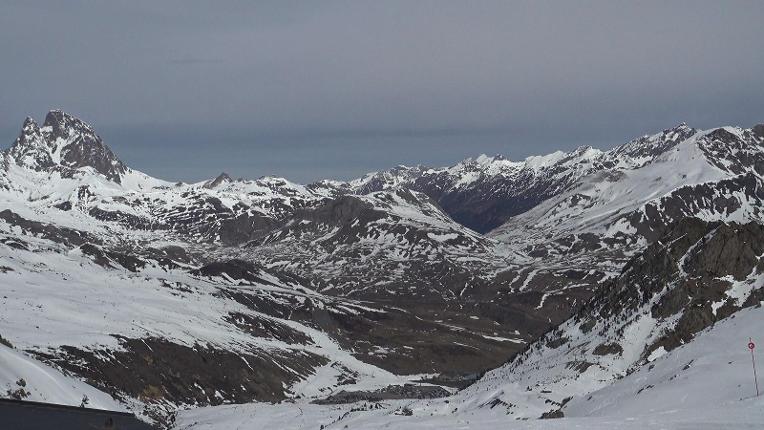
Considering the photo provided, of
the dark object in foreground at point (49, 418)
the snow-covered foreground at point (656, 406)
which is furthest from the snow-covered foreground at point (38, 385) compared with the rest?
the snow-covered foreground at point (656, 406)

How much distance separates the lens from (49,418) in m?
36.4

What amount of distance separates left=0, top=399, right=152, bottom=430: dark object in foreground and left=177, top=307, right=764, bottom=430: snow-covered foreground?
15.5 metres

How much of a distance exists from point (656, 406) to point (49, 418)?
90.4ft

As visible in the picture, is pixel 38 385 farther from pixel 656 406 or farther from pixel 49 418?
pixel 656 406

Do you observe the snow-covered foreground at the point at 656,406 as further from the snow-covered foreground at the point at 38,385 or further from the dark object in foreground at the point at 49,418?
the dark object in foreground at the point at 49,418

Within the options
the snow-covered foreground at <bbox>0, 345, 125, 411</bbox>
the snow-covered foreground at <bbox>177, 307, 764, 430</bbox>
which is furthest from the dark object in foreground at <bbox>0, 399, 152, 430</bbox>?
the snow-covered foreground at <bbox>177, 307, 764, 430</bbox>

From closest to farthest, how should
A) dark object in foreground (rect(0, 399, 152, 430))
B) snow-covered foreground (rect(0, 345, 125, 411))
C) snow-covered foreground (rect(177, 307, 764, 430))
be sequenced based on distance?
dark object in foreground (rect(0, 399, 152, 430)), snow-covered foreground (rect(177, 307, 764, 430)), snow-covered foreground (rect(0, 345, 125, 411))

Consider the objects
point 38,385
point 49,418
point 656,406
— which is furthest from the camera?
point 38,385

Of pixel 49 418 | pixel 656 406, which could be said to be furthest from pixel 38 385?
pixel 656 406

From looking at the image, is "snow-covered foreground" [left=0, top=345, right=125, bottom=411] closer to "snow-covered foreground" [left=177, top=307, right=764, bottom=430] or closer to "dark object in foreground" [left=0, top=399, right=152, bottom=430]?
"dark object in foreground" [left=0, top=399, right=152, bottom=430]

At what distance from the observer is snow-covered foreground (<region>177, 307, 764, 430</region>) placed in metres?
35.8

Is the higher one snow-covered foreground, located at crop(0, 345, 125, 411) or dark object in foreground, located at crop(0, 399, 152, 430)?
dark object in foreground, located at crop(0, 399, 152, 430)

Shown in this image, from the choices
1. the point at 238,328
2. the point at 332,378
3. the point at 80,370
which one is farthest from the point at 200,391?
the point at 238,328

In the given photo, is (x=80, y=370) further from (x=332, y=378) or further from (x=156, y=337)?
(x=332, y=378)
